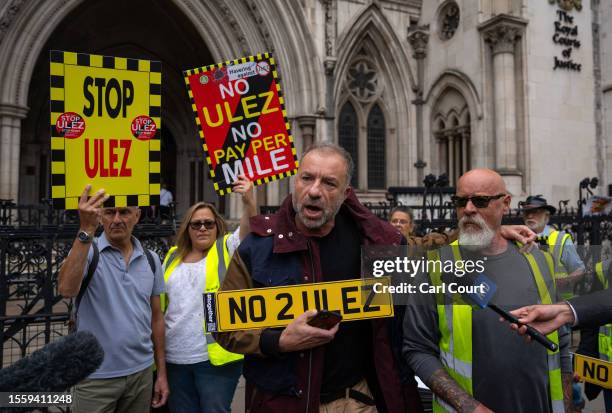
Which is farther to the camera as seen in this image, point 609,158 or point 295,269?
point 609,158

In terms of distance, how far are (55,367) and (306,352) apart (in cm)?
102

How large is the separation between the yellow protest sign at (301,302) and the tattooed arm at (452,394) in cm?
32

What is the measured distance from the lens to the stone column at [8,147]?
1178cm

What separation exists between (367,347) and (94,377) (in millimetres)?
Answer: 1577

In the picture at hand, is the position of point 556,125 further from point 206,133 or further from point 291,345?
point 291,345

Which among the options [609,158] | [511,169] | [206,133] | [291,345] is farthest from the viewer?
[609,158]

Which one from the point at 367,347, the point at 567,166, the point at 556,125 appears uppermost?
the point at 556,125

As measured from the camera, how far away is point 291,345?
187 centimetres

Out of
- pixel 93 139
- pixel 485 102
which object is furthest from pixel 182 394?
pixel 485 102

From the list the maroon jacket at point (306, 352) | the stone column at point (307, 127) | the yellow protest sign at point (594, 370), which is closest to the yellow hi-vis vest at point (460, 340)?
the maroon jacket at point (306, 352)

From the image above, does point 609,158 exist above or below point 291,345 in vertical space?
above

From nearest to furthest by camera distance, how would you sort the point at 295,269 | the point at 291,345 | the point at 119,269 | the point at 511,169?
the point at 291,345 < the point at 295,269 < the point at 119,269 < the point at 511,169

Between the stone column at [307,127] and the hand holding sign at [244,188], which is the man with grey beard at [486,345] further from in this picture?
the stone column at [307,127]

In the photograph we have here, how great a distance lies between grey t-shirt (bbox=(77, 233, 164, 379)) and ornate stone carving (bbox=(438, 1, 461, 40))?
572 inches
